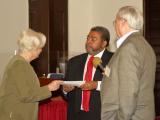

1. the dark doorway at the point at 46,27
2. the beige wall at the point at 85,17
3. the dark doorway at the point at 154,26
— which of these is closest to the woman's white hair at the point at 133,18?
the dark doorway at the point at 154,26

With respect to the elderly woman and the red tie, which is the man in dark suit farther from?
the elderly woman

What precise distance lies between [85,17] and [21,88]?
385 cm

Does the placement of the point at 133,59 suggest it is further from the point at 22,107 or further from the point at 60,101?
the point at 60,101

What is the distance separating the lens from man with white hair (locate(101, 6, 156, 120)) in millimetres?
2592

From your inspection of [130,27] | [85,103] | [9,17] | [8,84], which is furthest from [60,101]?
[130,27]

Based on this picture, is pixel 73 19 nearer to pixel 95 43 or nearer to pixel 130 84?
pixel 95 43

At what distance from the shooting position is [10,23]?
5.74 meters

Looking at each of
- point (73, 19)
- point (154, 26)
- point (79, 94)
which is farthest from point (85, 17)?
point (79, 94)

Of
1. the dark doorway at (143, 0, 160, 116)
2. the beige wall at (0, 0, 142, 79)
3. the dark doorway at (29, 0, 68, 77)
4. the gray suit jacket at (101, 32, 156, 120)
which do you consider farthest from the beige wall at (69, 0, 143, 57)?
the gray suit jacket at (101, 32, 156, 120)

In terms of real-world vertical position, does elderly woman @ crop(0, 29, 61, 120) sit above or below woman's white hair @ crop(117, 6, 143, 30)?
below

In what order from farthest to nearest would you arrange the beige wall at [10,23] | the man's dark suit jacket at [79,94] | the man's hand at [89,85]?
the beige wall at [10,23] → the man's dark suit jacket at [79,94] → the man's hand at [89,85]

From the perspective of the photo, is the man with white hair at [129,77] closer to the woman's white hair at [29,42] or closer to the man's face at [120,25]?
the man's face at [120,25]

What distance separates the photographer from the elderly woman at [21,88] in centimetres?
294

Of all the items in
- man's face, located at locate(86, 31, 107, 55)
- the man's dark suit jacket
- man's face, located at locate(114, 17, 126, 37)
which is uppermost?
man's face, located at locate(114, 17, 126, 37)
